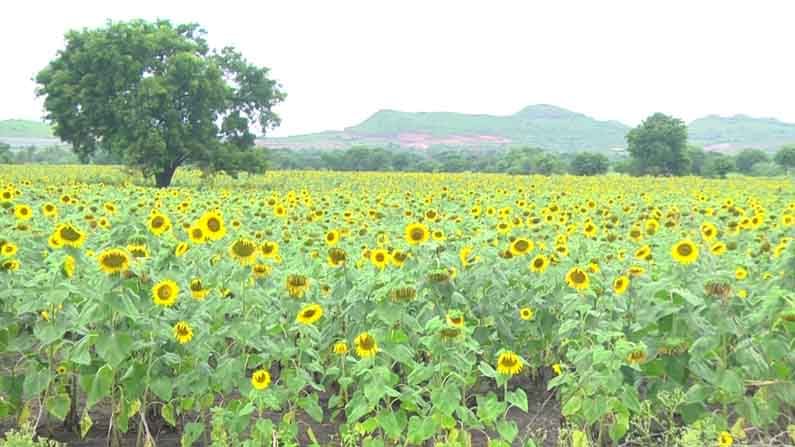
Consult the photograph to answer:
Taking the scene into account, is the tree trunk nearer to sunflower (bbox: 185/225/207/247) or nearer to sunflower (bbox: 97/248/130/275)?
sunflower (bbox: 185/225/207/247)

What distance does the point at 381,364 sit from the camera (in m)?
3.79

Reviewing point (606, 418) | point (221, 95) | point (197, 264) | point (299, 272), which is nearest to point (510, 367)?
point (606, 418)

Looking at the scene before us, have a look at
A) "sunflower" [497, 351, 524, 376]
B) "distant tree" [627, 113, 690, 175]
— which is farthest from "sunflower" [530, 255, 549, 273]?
"distant tree" [627, 113, 690, 175]

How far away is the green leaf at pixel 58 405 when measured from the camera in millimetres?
3826

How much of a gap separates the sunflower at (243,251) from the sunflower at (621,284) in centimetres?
202

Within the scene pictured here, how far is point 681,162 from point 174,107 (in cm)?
5518

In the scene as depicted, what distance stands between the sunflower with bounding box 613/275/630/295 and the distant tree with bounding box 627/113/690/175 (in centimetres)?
6818

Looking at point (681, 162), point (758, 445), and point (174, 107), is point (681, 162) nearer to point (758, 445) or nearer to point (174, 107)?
point (174, 107)

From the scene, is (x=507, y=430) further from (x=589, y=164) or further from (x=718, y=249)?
(x=589, y=164)

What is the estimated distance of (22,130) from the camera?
A: 581 feet

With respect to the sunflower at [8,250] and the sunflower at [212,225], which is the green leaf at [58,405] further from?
the sunflower at [212,225]

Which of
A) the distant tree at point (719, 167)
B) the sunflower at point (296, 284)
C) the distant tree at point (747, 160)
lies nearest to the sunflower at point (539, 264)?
the sunflower at point (296, 284)

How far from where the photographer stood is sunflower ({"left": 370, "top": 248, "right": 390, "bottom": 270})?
4.29m

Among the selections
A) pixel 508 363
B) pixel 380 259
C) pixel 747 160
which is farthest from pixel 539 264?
pixel 747 160
